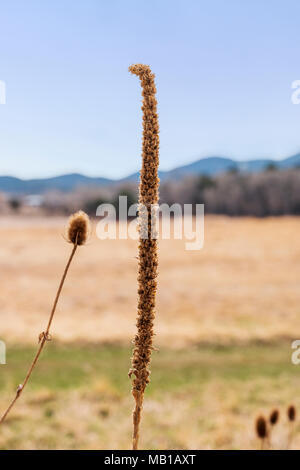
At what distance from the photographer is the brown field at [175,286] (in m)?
40.1

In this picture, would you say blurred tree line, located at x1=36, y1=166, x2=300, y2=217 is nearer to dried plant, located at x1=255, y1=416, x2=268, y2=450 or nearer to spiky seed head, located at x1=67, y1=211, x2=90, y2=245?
dried plant, located at x1=255, y1=416, x2=268, y2=450

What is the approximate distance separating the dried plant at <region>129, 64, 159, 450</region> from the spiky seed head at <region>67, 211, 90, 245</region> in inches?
10.9

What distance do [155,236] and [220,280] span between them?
219 feet

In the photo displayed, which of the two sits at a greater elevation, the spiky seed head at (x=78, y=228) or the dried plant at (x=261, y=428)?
the spiky seed head at (x=78, y=228)

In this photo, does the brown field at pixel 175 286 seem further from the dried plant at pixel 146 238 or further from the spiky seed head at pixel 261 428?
the dried plant at pixel 146 238

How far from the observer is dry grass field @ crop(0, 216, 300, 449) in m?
18.0

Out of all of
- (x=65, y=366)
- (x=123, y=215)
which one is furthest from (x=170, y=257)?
(x=65, y=366)

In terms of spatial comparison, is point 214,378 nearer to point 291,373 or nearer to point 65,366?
point 291,373

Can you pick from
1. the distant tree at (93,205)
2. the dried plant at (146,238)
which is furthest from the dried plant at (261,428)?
the distant tree at (93,205)

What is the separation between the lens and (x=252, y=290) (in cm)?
6025

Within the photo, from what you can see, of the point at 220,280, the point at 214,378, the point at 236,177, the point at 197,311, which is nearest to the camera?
the point at 214,378

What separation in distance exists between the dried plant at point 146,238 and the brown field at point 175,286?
115 feet

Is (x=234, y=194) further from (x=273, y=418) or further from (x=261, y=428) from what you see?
(x=261, y=428)

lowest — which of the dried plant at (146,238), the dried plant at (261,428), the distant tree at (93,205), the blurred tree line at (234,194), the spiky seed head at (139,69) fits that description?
the dried plant at (261,428)
